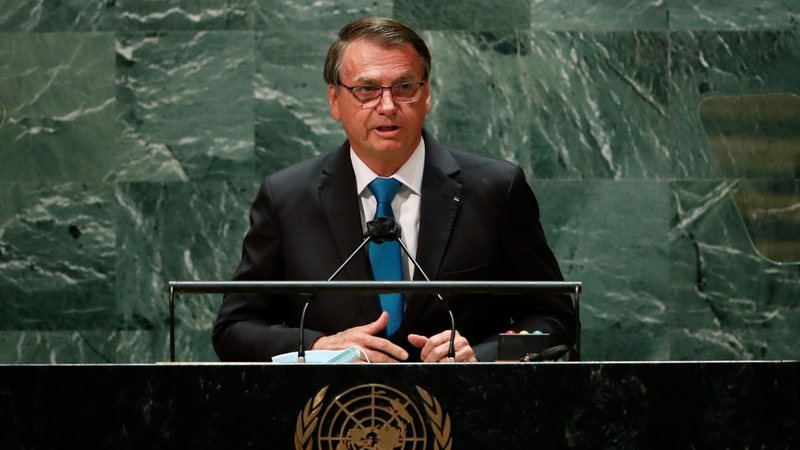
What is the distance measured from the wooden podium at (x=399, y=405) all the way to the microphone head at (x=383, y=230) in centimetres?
69

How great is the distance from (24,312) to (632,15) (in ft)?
9.95

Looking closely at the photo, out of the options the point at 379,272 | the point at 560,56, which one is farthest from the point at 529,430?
the point at 560,56

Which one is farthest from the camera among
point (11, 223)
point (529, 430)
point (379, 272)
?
point (11, 223)

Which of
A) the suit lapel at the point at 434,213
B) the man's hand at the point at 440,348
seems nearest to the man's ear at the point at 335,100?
the suit lapel at the point at 434,213

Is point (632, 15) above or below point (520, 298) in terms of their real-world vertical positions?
above

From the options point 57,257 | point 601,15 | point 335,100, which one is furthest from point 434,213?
point 57,257

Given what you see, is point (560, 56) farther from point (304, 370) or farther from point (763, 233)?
point (304, 370)

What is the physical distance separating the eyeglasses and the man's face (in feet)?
0.03

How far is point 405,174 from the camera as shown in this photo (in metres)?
3.84

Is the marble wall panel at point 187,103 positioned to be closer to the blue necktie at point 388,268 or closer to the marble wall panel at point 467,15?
the marble wall panel at point 467,15

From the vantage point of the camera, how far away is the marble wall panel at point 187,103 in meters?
5.68

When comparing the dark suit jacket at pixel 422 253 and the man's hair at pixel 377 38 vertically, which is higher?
the man's hair at pixel 377 38

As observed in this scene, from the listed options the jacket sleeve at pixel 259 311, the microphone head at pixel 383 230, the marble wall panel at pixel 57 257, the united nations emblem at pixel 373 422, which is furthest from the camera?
the marble wall panel at pixel 57 257

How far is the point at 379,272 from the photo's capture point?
143 inches
